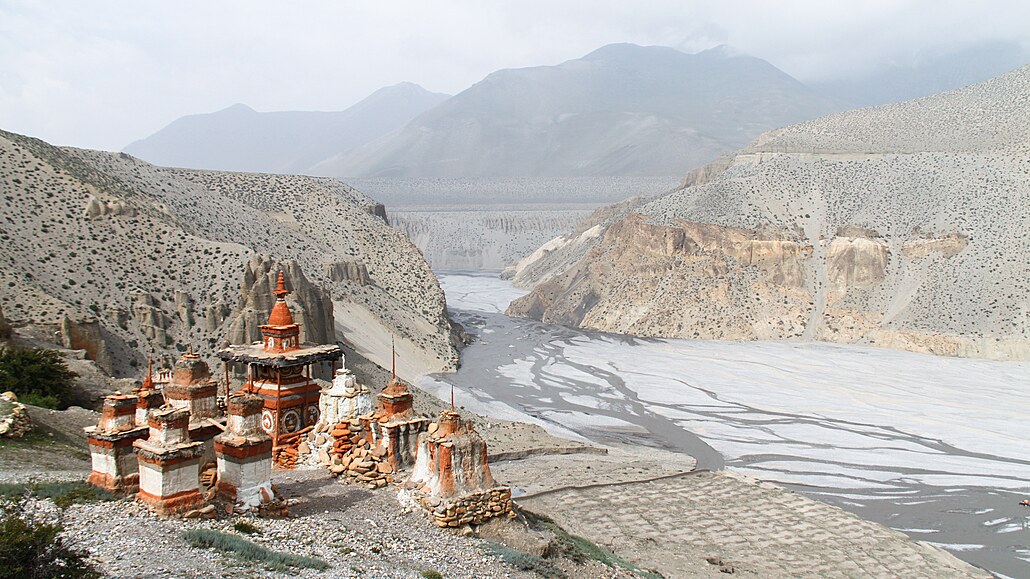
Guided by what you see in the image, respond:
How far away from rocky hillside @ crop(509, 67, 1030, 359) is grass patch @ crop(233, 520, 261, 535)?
194ft

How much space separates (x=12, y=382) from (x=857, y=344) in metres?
59.5

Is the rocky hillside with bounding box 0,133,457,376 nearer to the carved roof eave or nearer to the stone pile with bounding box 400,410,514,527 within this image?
the carved roof eave

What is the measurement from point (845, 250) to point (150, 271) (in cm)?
5733

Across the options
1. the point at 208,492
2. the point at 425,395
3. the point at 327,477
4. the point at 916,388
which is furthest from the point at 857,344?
the point at 208,492

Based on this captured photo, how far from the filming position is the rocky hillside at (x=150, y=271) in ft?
105

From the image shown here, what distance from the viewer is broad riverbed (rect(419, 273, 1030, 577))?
30188 mm

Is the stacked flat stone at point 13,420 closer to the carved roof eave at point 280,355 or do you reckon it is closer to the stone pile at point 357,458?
the carved roof eave at point 280,355

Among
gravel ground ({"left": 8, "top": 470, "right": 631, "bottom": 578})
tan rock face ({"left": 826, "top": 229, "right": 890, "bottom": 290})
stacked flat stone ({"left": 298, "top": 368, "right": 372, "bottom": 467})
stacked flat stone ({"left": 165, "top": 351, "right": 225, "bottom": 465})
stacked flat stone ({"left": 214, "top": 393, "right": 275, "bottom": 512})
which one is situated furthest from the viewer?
tan rock face ({"left": 826, "top": 229, "right": 890, "bottom": 290})

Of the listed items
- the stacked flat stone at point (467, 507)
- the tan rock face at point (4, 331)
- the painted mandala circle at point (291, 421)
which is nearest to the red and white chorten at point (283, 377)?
the painted mandala circle at point (291, 421)

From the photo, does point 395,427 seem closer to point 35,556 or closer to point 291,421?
point 291,421

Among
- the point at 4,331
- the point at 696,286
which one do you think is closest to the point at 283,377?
the point at 4,331

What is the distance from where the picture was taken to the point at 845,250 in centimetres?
6981

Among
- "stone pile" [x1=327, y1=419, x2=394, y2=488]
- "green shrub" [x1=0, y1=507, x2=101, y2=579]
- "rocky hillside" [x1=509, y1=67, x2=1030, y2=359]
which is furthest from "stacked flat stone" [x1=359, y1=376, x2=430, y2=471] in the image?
"rocky hillside" [x1=509, y1=67, x2=1030, y2=359]

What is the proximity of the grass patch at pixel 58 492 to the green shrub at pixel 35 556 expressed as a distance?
2659 mm
